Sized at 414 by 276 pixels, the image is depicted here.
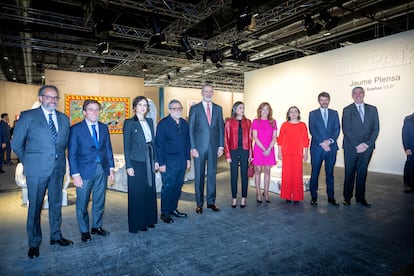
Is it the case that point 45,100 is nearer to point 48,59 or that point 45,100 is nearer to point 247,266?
point 247,266

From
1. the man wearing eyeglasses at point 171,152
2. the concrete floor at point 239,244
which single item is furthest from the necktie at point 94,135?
the concrete floor at point 239,244

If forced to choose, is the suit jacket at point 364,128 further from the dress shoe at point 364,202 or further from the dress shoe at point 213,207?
the dress shoe at point 213,207

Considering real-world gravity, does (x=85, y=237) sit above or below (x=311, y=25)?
below

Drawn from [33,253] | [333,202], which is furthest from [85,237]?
[333,202]

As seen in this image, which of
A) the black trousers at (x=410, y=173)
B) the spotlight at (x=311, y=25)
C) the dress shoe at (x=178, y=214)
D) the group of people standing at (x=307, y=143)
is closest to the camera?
the dress shoe at (x=178, y=214)

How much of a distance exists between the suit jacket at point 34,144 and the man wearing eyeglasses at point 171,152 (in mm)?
1158

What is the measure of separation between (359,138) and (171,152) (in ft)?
8.93

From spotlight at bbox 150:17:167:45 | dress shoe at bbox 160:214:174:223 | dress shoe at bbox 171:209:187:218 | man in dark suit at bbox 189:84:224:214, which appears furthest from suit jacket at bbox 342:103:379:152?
spotlight at bbox 150:17:167:45

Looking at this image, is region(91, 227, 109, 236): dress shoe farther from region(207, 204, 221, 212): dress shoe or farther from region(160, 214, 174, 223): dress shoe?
region(207, 204, 221, 212): dress shoe

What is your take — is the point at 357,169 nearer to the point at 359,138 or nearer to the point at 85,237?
the point at 359,138

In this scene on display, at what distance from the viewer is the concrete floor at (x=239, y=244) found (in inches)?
88.8

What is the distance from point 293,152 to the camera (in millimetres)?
4070

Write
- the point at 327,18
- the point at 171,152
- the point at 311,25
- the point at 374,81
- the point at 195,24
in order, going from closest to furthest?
1. the point at 171,152
2. the point at 327,18
3. the point at 311,25
4. the point at 374,81
5. the point at 195,24

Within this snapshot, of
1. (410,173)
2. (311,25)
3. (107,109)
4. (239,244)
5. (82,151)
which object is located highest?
(311,25)
